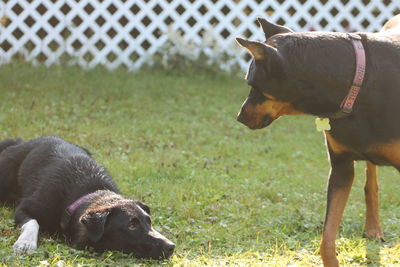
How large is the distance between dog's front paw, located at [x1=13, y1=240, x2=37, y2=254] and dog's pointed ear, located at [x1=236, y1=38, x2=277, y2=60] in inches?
75.4

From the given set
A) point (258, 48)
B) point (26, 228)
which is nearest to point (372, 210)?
point (258, 48)

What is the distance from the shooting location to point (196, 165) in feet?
23.2

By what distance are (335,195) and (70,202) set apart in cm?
192

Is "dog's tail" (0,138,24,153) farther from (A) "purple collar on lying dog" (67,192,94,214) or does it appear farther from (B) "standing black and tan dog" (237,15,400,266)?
(B) "standing black and tan dog" (237,15,400,266)

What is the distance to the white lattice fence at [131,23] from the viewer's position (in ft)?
33.6

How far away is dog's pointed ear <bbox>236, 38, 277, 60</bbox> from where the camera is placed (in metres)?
3.85

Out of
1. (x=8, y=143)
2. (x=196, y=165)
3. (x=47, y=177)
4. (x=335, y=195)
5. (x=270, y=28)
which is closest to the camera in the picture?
(x=270, y=28)

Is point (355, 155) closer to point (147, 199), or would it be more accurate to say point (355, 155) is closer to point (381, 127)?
point (381, 127)

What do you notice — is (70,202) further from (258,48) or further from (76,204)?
(258,48)

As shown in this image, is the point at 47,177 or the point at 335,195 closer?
the point at 335,195

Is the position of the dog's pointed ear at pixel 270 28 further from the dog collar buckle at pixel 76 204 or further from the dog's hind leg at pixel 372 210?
the dog collar buckle at pixel 76 204

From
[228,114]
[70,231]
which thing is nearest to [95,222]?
[70,231]

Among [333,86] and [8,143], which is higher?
[333,86]

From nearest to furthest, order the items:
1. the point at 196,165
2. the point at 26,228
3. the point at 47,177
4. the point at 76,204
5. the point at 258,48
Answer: the point at 258,48
the point at 26,228
the point at 76,204
the point at 47,177
the point at 196,165
